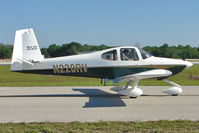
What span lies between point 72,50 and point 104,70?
105m

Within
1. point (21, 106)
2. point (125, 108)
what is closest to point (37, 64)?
point (21, 106)

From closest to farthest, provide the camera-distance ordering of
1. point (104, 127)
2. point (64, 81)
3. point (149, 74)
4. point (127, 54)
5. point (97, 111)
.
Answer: point (104, 127), point (97, 111), point (149, 74), point (127, 54), point (64, 81)

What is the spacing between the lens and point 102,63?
35.3 feet

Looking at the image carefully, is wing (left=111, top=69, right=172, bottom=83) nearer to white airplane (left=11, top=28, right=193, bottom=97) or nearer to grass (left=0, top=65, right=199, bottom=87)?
white airplane (left=11, top=28, right=193, bottom=97)

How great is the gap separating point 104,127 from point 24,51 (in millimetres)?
6784

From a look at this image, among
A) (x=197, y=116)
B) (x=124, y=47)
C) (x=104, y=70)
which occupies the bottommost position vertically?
(x=197, y=116)

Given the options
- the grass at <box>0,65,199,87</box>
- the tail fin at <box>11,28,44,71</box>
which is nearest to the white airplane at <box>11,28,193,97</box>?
the tail fin at <box>11,28,44,71</box>

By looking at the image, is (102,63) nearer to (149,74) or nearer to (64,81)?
(149,74)

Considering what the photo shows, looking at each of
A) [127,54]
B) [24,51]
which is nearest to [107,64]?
[127,54]

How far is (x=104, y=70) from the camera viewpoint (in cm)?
1077

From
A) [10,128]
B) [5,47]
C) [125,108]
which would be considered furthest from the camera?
[5,47]

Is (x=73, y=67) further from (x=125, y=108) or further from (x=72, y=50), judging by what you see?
(x=72, y=50)

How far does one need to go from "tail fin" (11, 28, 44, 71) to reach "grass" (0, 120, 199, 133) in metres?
5.36

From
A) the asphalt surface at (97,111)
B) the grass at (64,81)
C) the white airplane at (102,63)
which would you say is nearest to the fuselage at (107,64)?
the white airplane at (102,63)
